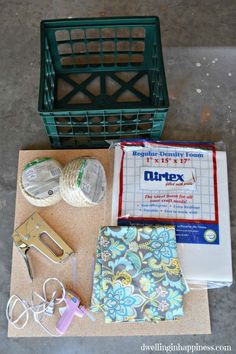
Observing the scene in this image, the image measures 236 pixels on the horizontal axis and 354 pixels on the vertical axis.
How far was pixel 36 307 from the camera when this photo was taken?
0.92 metres

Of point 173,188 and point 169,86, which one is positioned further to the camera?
point 169,86

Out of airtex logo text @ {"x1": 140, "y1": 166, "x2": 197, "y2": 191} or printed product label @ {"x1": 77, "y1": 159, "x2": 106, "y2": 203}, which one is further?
airtex logo text @ {"x1": 140, "y1": 166, "x2": 197, "y2": 191}

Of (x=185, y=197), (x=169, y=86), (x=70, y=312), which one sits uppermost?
(x=169, y=86)

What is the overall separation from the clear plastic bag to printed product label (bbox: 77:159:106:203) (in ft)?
0.25

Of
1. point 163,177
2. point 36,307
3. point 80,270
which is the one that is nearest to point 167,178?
point 163,177

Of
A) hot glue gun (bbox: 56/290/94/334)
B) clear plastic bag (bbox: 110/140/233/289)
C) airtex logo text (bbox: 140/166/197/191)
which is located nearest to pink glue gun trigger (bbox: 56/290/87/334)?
hot glue gun (bbox: 56/290/94/334)

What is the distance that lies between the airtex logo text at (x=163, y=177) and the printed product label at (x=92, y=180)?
128 millimetres

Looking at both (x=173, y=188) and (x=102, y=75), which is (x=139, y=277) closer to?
(x=173, y=188)

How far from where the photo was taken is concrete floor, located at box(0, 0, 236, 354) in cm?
93

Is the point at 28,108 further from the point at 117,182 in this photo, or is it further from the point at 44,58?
the point at 117,182

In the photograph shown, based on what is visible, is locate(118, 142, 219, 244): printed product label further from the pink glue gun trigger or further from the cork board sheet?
the pink glue gun trigger

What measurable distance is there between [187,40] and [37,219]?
27.7 inches

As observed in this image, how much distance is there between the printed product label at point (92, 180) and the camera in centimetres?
87

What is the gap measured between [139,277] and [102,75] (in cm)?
59
